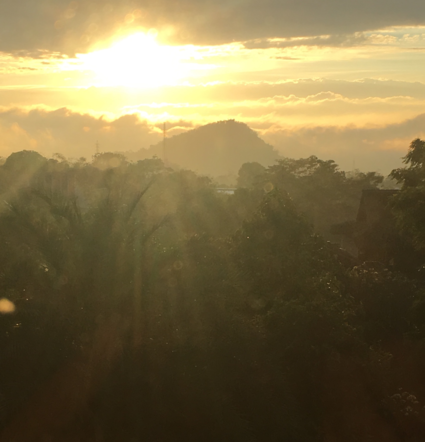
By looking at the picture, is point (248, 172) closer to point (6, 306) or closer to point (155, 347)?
point (6, 306)

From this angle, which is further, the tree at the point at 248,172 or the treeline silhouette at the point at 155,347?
the tree at the point at 248,172

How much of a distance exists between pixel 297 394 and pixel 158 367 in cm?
411

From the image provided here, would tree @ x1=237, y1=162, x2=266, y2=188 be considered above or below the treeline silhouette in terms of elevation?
below

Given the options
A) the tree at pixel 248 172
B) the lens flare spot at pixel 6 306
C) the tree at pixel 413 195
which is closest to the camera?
the lens flare spot at pixel 6 306

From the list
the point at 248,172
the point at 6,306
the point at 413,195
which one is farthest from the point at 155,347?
the point at 248,172

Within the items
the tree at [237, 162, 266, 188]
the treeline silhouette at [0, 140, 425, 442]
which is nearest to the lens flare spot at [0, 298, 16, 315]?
the treeline silhouette at [0, 140, 425, 442]

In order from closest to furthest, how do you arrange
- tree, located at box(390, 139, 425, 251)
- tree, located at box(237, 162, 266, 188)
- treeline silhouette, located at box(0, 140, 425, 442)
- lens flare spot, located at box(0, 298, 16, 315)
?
treeline silhouette, located at box(0, 140, 425, 442)
lens flare spot, located at box(0, 298, 16, 315)
tree, located at box(390, 139, 425, 251)
tree, located at box(237, 162, 266, 188)

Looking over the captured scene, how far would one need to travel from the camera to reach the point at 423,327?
58.0 ft

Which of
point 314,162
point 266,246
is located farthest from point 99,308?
point 314,162

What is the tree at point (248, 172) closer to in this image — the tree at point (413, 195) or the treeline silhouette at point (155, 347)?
the tree at point (413, 195)

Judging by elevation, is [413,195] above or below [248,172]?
above

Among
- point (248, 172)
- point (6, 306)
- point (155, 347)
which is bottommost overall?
point (248, 172)

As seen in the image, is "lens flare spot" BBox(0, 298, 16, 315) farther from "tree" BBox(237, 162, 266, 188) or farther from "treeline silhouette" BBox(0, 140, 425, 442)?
"tree" BBox(237, 162, 266, 188)

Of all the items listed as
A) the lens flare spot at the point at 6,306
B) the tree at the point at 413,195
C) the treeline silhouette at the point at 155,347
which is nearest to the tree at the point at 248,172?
the tree at the point at 413,195
